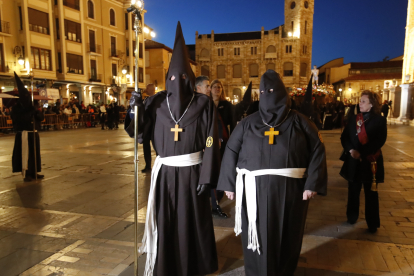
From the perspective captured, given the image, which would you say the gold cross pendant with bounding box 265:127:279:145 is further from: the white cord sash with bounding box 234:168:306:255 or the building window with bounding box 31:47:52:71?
the building window with bounding box 31:47:52:71

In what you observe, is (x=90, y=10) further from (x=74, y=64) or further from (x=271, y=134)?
(x=271, y=134)

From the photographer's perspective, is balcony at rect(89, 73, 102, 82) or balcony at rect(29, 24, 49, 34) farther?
balcony at rect(89, 73, 102, 82)

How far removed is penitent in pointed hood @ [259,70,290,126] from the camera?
98.7 inches

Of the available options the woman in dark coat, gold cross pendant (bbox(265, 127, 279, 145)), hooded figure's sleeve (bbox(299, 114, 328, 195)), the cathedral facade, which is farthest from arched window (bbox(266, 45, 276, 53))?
gold cross pendant (bbox(265, 127, 279, 145))

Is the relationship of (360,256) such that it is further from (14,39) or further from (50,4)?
(50,4)

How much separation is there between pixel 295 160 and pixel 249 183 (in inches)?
16.8

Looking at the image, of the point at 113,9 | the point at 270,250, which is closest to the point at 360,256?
the point at 270,250

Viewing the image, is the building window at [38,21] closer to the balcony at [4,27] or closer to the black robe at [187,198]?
the balcony at [4,27]

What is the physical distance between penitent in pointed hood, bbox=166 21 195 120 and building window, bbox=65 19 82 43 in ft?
97.0

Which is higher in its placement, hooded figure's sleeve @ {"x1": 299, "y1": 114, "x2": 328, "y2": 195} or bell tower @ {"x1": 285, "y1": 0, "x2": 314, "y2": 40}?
bell tower @ {"x1": 285, "y1": 0, "x2": 314, "y2": 40}

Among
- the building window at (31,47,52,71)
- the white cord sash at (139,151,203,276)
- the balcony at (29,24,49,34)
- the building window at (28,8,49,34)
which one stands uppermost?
the building window at (28,8,49,34)

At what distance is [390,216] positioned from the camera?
4516 millimetres

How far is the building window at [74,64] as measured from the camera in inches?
1122

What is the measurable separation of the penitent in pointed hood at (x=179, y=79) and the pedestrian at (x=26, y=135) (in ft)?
16.6
